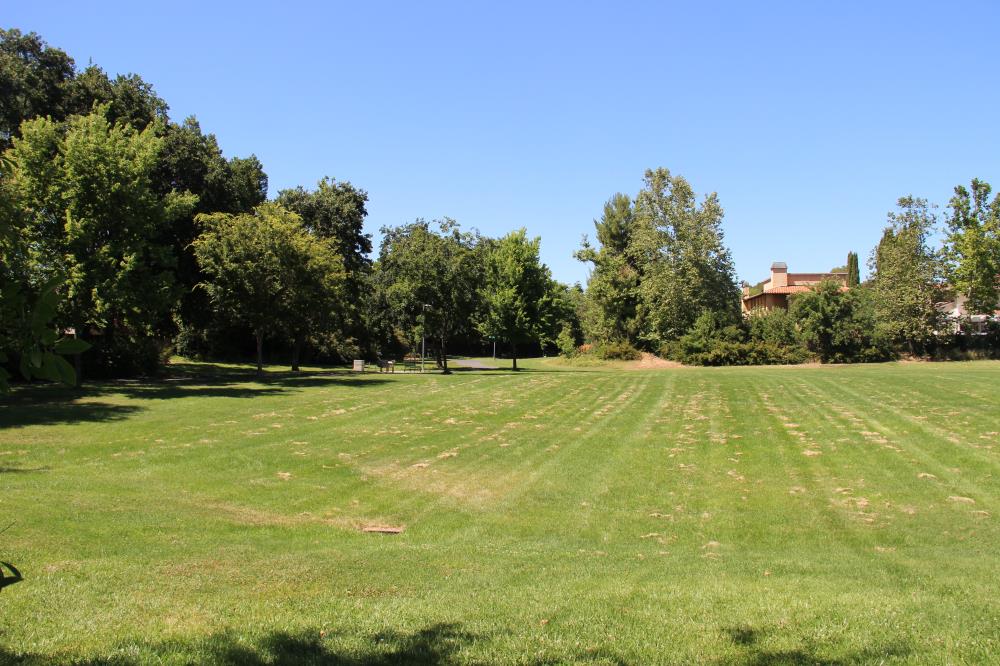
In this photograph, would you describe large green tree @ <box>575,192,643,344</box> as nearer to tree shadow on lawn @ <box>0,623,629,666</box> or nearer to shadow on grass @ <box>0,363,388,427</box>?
shadow on grass @ <box>0,363,388,427</box>

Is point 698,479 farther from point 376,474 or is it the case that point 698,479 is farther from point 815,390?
point 815,390

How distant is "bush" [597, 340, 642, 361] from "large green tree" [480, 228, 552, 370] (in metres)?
11.5

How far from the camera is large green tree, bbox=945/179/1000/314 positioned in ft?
169

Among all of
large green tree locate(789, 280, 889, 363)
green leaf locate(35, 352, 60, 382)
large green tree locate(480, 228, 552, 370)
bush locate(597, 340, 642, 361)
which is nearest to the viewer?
green leaf locate(35, 352, 60, 382)

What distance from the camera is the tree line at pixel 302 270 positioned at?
979 inches

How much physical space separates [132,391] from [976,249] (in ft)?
188

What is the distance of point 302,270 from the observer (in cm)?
3438

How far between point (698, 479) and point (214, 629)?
9916 millimetres

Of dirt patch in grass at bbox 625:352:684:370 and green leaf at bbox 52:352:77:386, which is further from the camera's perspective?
dirt patch in grass at bbox 625:352:684:370

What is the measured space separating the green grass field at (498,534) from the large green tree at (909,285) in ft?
116

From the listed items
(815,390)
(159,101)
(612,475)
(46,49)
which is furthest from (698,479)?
(46,49)

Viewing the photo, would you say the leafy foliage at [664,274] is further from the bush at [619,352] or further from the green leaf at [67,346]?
the green leaf at [67,346]

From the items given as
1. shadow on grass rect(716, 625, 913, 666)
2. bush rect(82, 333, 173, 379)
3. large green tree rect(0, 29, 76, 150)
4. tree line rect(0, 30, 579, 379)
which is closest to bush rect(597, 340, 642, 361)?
tree line rect(0, 30, 579, 379)

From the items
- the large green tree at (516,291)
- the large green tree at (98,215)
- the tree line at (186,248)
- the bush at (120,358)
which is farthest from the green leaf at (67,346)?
the large green tree at (516,291)
